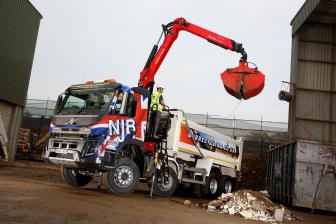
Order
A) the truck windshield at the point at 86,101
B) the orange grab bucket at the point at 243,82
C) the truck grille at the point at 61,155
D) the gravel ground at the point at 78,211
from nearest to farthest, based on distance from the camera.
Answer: the gravel ground at the point at 78,211 → the truck grille at the point at 61,155 → the truck windshield at the point at 86,101 → the orange grab bucket at the point at 243,82

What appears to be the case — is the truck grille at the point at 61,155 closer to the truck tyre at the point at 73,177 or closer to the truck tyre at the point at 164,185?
the truck tyre at the point at 73,177

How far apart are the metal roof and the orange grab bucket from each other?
1157 cm

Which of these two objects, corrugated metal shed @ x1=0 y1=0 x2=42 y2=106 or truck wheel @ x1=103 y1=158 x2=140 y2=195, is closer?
truck wheel @ x1=103 y1=158 x2=140 y2=195

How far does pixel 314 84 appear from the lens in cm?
2266

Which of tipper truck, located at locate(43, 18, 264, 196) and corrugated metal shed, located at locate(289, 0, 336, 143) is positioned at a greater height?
corrugated metal shed, located at locate(289, 0, 336, 143)

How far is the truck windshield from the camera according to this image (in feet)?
32.6

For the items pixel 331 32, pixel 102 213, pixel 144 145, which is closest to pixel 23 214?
pixel 102 213

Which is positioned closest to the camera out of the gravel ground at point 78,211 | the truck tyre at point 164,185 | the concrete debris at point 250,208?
the gravel ground at point 78,211

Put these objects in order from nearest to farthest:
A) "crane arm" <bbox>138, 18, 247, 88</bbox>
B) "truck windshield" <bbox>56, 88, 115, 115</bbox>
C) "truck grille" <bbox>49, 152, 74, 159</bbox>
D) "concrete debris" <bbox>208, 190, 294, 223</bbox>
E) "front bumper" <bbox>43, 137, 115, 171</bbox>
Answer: "concrete debris" <bbox>208, 190, 294, 223</bbox>
"front bumper" <bbox>43, 137, 115, 171</bbox>
"truck grille" <bbox>49, 152, 74, 159</bbox>
"truck windshield" <bbox>56, 88, 115, 115</bbox>
"crane arm" <bbox>138, 18, 247, 88</bbox>

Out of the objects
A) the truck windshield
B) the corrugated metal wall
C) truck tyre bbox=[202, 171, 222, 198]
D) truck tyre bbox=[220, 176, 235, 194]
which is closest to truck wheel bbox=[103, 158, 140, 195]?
the truck windshield

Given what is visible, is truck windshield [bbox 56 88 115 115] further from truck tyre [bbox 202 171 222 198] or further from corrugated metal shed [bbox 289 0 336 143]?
corrugated metal shed [bbox 289 0 336 143]

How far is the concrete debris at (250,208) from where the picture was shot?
8922 mm

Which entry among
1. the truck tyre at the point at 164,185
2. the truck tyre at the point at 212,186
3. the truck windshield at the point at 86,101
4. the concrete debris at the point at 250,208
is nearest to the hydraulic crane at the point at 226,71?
the truck windshield at the point at 86,101

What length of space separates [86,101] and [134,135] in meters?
1.56
